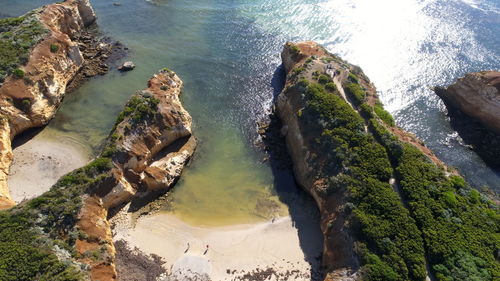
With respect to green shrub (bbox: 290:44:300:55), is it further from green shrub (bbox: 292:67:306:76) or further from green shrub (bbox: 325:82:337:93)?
green shrub (bbox: 325:82:337:93)

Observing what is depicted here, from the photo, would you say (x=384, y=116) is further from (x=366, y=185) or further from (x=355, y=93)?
(x=366, y=185)

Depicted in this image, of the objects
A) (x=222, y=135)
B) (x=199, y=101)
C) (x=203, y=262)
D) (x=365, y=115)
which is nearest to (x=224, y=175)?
(x=222, y=135)

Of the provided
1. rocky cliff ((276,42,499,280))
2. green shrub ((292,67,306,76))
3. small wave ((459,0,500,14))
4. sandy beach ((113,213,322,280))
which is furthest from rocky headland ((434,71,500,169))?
small wave ((459,0,500,14))

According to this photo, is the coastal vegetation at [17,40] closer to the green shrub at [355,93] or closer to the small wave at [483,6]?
the green shrub at [355,93]

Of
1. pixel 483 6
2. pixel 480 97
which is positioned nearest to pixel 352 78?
pixel 480 97

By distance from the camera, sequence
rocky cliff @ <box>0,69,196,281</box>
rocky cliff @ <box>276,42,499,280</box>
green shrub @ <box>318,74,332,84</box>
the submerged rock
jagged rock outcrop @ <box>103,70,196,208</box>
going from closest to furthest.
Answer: rocky cliff @ <box>0,69,196,281</box> → rocky cliff @ <box>276,42,499,280</box> → jagged rock outcrop @ <box>103,70,196,208</box> → green shrub @ <box>318,74,332,84</box> → the submerged rock

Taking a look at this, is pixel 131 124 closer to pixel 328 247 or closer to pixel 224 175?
pixel 224 175
